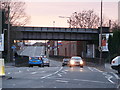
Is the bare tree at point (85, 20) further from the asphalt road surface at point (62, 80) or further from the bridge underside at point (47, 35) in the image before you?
the asphalt road surface at point (62, 80)

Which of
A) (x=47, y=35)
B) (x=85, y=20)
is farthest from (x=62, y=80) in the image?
(x=85, y=20)

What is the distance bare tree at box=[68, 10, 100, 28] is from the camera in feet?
301

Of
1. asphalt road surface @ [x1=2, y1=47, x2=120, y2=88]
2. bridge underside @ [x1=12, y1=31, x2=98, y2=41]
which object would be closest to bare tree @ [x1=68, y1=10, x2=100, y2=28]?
bridge underside @ [x1=12, y1=31, x2=98, y2=41]

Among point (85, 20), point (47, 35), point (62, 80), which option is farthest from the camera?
point (85, 20)

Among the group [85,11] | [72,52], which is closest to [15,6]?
[85,11]

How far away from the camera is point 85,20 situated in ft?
303

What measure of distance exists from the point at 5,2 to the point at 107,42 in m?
22.7

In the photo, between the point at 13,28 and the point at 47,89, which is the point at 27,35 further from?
the point at 47,89

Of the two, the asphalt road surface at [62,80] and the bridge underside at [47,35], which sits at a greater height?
the bridge underside at [47,35]

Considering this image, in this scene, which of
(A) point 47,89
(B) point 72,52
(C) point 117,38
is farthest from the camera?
(B) point 72,52

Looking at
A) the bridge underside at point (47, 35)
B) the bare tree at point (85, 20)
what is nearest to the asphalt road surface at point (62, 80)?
the bridge underside at point (47, 35)

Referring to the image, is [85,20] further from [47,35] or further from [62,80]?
[62,80]

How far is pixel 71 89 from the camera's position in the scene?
15.7 m

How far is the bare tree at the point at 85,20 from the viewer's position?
91.7 metres
